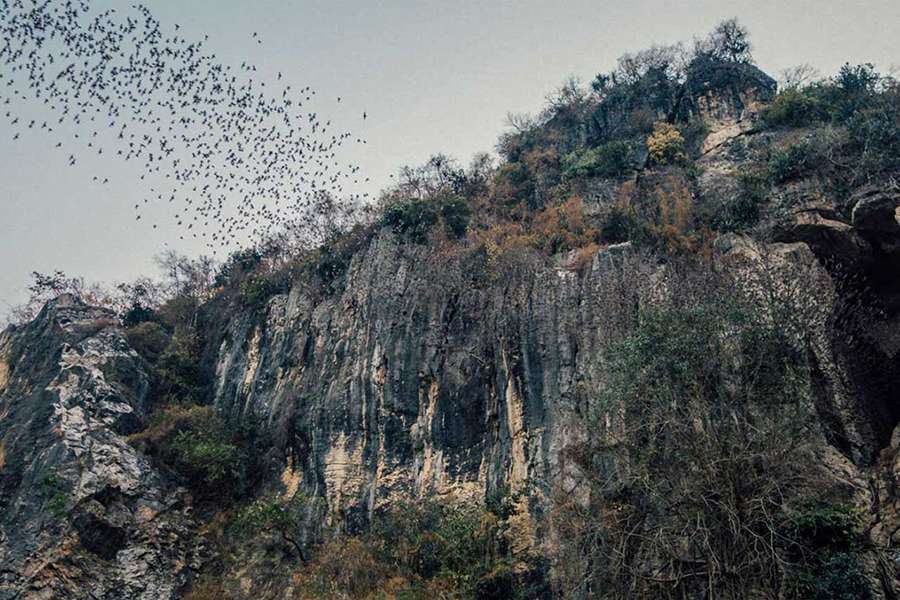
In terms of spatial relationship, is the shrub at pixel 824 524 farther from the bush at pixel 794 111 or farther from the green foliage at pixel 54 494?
the green foliage at pixel 54 494

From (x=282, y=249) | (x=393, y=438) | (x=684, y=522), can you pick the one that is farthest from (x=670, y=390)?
(x=282, y=249)

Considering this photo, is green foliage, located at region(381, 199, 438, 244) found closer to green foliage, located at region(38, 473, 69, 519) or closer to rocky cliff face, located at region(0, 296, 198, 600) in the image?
rocky cliff face, located at region(0, 296, 198, 600)

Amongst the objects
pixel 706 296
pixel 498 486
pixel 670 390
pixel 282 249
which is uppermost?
pixel 282 249

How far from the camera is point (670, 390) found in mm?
16750

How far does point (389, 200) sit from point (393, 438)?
434 inches

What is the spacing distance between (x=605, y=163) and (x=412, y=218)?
8.09m

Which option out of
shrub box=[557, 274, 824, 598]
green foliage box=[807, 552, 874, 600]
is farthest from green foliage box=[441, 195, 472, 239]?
green foliage box=[807, 552, 874, 600]

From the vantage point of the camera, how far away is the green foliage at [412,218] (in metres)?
26.8

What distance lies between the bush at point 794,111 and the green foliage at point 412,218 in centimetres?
1352

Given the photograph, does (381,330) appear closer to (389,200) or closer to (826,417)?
(389,200)

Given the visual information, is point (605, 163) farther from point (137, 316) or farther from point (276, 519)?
point (137, 316)

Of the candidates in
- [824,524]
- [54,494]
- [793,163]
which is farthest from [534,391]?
[54,494]

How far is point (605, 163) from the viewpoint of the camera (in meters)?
28.2

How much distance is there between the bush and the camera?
26641 millimetres
